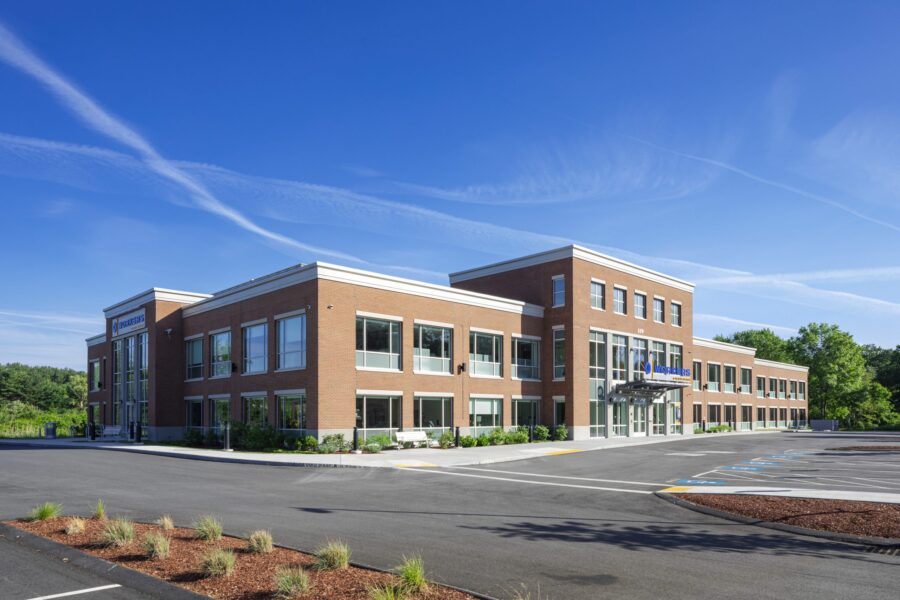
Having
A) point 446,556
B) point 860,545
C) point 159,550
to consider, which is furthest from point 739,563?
point 159,550

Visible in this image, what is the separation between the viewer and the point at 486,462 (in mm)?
27109

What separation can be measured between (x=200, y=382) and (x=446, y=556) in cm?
3371

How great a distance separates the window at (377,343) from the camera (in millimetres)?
33281

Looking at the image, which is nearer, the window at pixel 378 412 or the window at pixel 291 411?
the window at pixel 291 411

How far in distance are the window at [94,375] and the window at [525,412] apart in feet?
107

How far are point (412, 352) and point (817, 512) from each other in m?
23.3

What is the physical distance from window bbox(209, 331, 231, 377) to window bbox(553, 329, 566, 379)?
18241 millimetres

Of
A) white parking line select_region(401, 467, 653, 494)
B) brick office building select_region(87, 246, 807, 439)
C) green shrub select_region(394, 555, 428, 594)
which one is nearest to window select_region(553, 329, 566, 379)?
brick office building select_region(87, 246, 807, 439)

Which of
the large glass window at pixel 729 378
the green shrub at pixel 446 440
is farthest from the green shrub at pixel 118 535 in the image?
the large glass window at pixel 729 378

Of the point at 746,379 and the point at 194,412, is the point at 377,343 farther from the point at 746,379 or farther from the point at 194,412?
the point at 746,379

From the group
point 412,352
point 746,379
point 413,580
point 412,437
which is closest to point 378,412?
point 412,437

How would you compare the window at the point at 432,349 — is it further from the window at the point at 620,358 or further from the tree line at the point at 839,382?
the tree line at the point at 839,382

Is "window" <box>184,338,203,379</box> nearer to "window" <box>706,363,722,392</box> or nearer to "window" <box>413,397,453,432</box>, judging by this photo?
"window" <box>413,397,453,432</box>

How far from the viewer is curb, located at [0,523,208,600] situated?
777cm
